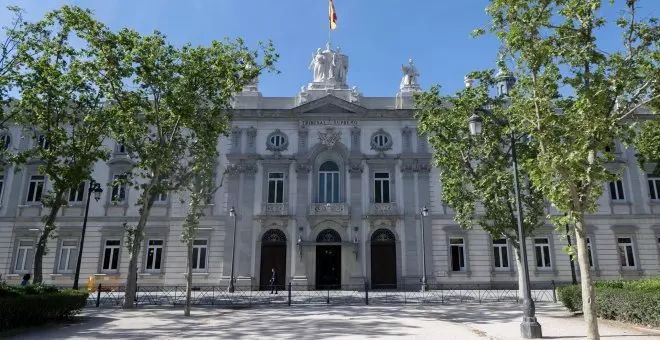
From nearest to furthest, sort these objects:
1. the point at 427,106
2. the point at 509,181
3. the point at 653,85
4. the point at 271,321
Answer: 1. the point at 653,85
2. the point at 271,321
3. the point at 509,181
4. the point at 427,106

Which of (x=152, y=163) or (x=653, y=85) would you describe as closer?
(x=653, y=85)

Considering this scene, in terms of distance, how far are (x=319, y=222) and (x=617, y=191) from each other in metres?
21.2

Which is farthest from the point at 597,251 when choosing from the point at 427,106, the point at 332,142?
the point at 332,142

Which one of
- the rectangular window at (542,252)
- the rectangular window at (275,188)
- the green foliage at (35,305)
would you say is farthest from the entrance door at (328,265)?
the green foliage at (35,305)

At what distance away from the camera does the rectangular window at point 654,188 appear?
102 feet

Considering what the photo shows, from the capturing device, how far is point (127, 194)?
102ft

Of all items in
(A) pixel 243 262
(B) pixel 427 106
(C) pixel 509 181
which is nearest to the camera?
(C) pixel 509 181

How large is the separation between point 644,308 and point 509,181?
7238 millimetres

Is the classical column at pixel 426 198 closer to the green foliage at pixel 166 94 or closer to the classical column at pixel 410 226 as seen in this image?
the classical column at pixel 410 226

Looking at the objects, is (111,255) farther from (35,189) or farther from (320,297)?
(320,297)

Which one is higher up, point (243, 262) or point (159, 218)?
point (159, 218)

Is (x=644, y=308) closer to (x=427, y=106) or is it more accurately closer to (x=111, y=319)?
(x=427, y=106)

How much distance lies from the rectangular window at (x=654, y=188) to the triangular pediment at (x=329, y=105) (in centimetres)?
2090

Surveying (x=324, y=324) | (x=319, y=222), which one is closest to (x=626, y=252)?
(x=319, y=222)
